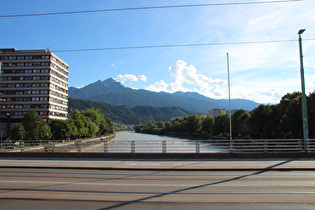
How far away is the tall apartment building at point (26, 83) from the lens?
92.4 metres

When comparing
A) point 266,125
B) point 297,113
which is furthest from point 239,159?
point 266,125

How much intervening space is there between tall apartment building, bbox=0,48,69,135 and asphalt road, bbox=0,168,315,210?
90.1 meters

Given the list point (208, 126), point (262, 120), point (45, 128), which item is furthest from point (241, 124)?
point (45, 128)

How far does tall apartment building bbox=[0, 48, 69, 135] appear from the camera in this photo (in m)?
92.4

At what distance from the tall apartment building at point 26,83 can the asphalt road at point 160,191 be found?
9008 cm

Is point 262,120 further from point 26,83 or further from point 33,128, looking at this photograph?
point 26,83

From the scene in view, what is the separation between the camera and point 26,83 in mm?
94000

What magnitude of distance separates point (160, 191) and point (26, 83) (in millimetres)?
101459

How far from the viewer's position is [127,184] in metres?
9.91

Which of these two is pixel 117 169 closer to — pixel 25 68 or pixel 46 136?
pixel 46 136

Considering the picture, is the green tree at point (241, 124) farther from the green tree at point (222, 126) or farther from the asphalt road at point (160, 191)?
the asphalt road at point (160, 191)

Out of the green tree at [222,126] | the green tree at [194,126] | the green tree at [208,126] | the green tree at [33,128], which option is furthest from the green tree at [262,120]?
the green tree at [33,128]

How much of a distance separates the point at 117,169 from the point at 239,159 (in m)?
9.52

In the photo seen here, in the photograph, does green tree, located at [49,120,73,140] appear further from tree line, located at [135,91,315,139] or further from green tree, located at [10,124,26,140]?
tree line, located at [135,91,315,139]
